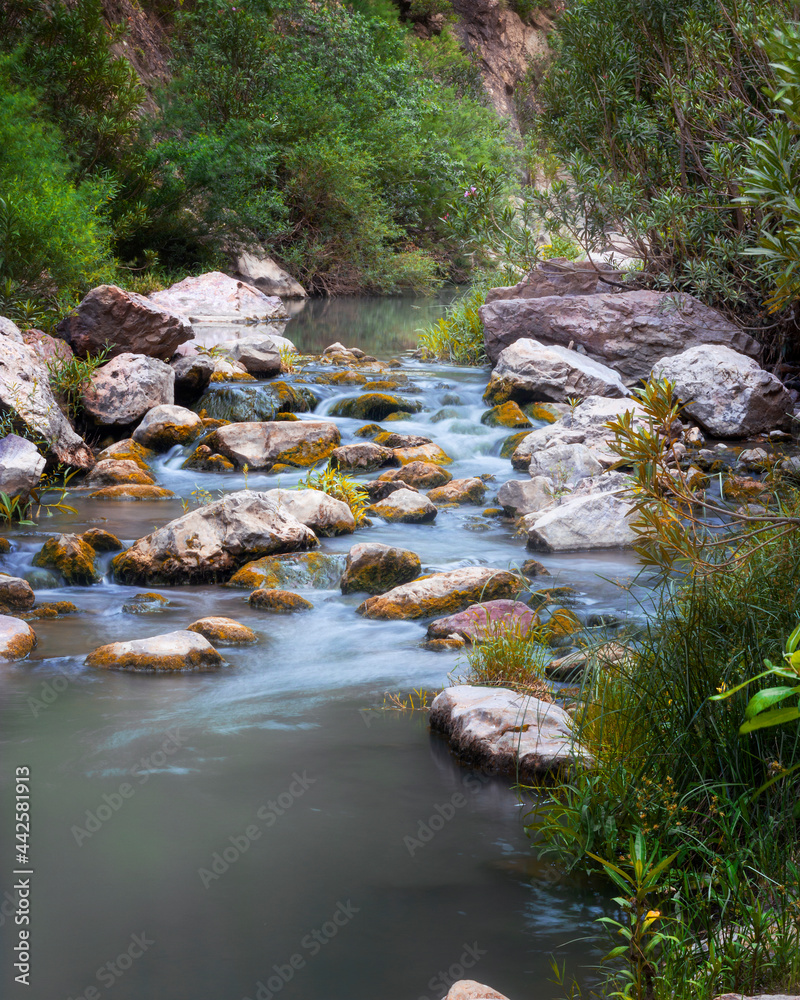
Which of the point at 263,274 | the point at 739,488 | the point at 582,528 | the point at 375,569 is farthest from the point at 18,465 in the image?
the point at 263,274

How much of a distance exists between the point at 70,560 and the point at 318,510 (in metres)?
2.02

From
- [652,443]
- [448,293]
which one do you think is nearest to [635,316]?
[652,443]

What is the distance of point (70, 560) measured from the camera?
6.41 meters

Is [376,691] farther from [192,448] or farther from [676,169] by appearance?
[676,169]

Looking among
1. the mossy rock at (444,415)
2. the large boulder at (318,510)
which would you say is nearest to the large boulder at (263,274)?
the mossy rock at (444,415)

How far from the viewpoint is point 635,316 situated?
12.0 metres

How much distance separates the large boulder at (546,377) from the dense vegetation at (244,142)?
18.6ft

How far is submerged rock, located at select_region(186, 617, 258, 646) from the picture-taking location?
17.5ft

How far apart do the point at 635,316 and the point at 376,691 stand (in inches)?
336

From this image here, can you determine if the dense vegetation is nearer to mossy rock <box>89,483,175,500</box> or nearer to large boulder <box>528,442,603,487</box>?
mossy rock <box>89,483,175,500</box>

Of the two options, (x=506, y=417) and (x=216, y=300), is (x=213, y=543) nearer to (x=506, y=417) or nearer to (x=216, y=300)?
(x=506, y=417)

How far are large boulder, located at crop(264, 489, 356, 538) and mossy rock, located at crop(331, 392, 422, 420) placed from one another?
409 centimetres

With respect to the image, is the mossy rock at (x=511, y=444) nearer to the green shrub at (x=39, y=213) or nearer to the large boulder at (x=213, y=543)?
the large boulder at (x=213, y=543)

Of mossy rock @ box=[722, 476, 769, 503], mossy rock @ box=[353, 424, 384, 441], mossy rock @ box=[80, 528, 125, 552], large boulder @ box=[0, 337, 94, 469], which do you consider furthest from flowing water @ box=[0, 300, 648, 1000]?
mossy rock @ box=[353, 424, 384, 441]
